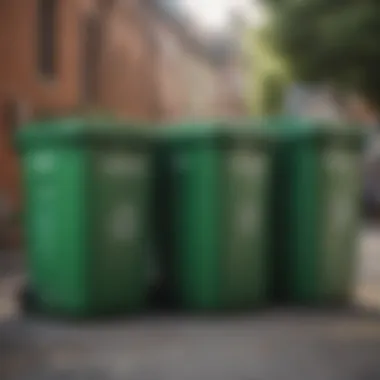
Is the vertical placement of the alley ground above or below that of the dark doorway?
below

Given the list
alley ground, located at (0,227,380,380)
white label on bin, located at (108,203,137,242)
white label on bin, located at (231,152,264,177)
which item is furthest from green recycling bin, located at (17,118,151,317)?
white label on bin, located at (231,152,264,177)

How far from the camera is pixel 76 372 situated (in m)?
4.73

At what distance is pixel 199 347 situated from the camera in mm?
5375

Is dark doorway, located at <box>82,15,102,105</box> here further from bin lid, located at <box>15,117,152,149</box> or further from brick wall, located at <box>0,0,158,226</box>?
bin lid, located at <box>15,117,152,149</box>

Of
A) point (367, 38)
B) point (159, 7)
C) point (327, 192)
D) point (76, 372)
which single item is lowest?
point (76, 372)

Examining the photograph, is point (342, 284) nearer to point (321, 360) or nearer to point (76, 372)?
point (321, 360)

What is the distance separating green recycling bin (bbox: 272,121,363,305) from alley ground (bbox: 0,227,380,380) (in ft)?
1.17

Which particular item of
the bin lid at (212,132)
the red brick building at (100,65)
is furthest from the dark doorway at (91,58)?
the bin lid at (212,132)

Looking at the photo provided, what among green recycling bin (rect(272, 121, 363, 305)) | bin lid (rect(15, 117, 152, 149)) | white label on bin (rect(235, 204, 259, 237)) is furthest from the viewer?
green recycling bin (rect(272, 121, 363, 305))

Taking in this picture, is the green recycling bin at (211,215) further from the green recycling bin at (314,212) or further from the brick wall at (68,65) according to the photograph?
the brick wall at (68,65)

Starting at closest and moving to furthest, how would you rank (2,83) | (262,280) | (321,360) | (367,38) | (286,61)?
(321,360)
(262,280)
(2,83)
(367,38)
(286,61)

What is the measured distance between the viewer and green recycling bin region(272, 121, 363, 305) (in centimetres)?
695

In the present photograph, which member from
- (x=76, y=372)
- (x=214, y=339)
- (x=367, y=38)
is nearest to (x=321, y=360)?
(x=214, y=339)

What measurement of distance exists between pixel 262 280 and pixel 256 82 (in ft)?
37.7
